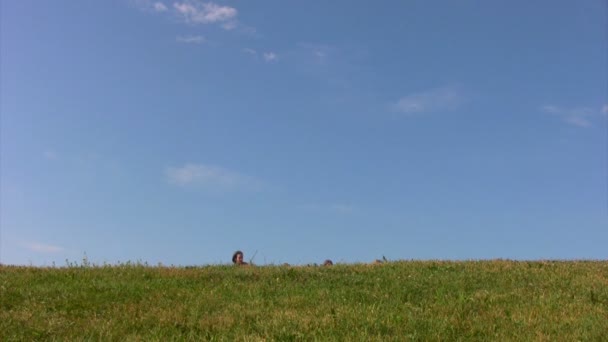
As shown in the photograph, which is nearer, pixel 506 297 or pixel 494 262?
pixel 506 297

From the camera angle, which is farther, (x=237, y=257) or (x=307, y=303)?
Answer: (x=237, y=257)

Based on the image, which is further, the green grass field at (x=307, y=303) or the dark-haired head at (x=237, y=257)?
the dark-haired head at (x=237, y=257)

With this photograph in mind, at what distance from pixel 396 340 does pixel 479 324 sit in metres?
1.83

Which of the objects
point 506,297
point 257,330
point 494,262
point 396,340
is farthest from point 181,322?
point 494,262

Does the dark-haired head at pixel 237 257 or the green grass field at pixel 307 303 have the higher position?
the dark-haired head at pixel 237 257

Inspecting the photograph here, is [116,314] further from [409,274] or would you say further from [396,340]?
[409,274]

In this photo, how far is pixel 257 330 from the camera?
10.1m

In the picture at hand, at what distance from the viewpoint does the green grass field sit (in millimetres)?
9914

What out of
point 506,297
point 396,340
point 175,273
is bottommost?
point 396,340

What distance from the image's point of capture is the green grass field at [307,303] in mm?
9914

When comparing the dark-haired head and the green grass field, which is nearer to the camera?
the green grass field

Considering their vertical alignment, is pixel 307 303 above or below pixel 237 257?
below

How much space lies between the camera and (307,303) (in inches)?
478

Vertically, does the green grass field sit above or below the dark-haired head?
below
